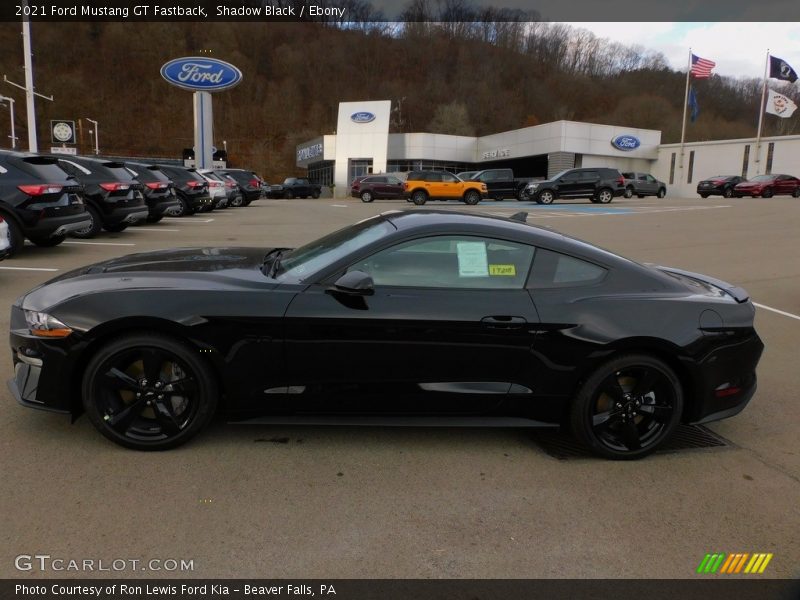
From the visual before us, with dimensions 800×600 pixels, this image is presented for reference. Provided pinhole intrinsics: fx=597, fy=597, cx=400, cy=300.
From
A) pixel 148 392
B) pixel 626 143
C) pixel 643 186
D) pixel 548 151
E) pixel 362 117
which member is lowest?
pixel 148 392

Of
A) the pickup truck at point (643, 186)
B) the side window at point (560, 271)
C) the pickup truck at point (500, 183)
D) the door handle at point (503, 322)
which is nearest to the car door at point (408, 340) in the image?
the door handle at point (503, 322)

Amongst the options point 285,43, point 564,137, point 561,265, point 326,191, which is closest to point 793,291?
point 561,265

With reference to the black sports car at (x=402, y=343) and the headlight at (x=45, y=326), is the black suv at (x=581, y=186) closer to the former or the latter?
the black sports car at (x=402, y=343)

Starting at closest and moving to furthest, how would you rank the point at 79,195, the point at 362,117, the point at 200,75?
the point at 79,195, the point at 200,75, the point at 362,117

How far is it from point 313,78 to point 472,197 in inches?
3638

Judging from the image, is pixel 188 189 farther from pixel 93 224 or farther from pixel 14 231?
pixel 14 231

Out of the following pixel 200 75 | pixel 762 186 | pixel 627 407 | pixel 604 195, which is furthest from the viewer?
pixel 200 75

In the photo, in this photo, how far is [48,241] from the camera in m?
10.1

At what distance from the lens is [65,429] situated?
3656mm

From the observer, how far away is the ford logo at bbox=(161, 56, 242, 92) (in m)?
35.7

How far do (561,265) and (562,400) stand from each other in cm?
80

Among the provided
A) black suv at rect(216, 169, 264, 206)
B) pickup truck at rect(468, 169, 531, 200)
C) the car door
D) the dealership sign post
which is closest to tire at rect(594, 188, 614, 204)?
pickup truck at rect(468, 169, 531, 200)

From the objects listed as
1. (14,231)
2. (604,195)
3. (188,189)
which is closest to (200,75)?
(188,189)

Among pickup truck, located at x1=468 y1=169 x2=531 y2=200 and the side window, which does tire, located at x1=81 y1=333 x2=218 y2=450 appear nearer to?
the side window
